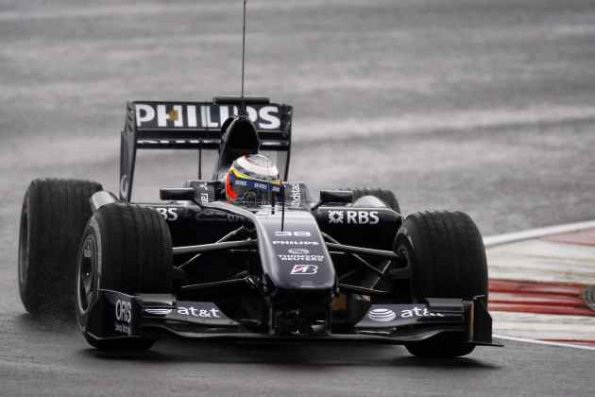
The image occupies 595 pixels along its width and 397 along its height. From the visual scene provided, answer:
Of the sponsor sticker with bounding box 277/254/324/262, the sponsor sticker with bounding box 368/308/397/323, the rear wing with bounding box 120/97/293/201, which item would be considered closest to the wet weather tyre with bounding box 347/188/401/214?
the rear wing with bounding box 120/97/293/201

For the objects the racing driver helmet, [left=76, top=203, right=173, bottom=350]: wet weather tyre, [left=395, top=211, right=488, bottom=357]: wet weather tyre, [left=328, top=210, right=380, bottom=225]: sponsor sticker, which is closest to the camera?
[left=76, top=203, right=173, bottom=350]: wet weather tyre

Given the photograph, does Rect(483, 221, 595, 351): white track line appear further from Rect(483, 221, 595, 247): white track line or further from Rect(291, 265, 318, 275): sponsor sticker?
Rect(291, 265, 318, 275): sponsor sticker

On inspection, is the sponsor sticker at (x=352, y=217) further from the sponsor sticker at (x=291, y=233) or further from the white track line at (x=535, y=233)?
the white track line at (x=535, y=233)

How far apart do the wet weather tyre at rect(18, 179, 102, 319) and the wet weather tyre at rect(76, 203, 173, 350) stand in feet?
6.77

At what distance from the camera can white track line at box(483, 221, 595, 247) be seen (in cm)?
1830

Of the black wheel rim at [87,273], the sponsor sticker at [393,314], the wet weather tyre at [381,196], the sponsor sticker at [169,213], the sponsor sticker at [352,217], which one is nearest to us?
the sponsor sticker at [393,314]

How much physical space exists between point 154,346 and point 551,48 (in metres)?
18.9

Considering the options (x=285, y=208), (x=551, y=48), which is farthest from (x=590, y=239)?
(x=551, y=48)

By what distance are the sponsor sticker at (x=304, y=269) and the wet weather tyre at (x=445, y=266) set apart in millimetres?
1018

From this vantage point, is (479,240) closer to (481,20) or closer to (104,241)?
(104,241)

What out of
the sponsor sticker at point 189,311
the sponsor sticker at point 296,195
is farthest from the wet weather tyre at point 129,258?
the sponsor sticker at point 296,195

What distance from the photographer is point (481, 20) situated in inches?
1281

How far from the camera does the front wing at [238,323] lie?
11.7 metres

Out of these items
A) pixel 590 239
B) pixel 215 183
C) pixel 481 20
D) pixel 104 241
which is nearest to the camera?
pixel 104 241
